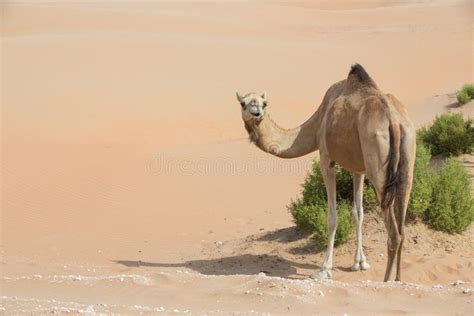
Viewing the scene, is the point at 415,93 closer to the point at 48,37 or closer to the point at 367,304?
the point at 48,37

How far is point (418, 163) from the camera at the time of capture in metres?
10.0

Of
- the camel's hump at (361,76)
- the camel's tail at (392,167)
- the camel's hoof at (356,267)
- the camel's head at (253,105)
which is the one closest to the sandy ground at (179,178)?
the camel's hoof at (356,267)

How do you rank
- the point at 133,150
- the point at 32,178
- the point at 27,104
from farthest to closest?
the point at 27,104, the point at 133,150, the point at 32,178

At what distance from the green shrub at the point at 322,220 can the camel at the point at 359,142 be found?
51 cm

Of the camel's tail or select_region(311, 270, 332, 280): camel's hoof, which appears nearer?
the camel's tail

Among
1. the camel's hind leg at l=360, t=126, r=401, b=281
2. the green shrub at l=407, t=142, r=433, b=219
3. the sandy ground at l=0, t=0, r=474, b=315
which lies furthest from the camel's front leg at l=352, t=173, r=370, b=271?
the camel's hind leg at l=360, t=126, r=401, b=281

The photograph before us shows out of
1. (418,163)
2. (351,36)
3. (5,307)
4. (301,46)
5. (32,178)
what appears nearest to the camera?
(5,307)

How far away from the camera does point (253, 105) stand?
864 cm

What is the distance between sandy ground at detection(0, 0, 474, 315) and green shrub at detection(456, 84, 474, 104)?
767mm

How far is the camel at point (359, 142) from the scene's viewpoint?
770 centimetres

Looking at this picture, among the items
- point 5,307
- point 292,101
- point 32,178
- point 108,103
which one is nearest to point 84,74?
point 108,103

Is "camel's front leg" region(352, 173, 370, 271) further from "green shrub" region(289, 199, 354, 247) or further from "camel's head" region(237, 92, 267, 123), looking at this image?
"camel's head" region(237, 92, 267, 123)

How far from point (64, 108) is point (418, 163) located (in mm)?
13159

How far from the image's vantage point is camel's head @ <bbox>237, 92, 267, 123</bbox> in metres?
8.62
